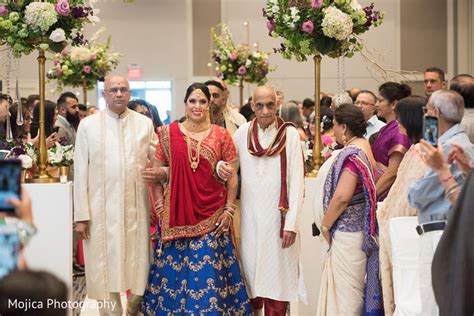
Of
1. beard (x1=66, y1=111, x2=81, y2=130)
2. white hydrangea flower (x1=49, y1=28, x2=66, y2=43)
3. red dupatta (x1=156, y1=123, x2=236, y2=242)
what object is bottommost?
red dupatta (x1=156, y1=123, x2=236, y2=242)

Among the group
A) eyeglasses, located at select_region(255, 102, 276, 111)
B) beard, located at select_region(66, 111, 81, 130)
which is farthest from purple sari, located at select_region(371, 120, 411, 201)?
beard, located at select_region(66, 111, 81, 130)

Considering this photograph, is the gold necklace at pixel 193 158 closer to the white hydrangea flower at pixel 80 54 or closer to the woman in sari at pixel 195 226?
the woman in sari at pixel 195 226

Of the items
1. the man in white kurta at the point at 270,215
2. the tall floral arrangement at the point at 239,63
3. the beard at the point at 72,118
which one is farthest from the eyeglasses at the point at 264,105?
the tall floral arrangement at the point at 239,63

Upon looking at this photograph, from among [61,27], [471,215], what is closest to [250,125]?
[61,27]

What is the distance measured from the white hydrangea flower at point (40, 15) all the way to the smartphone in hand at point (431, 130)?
2863mm

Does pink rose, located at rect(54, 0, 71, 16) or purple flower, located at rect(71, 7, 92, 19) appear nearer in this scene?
pink rose, located at rect(54, 0, 71, 16)

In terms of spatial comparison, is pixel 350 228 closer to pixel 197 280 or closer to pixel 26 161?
pixel 197 280

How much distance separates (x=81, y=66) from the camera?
11234 mm

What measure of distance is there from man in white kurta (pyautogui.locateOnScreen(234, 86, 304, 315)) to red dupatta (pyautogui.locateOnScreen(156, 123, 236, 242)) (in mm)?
258

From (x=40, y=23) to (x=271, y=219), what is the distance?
211 cm

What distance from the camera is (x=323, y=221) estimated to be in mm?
5387

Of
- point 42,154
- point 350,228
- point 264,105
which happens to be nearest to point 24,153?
point 42,154

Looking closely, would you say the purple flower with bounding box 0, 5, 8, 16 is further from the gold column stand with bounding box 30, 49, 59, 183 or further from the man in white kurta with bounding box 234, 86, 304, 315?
the man in white kurta with bounding box 234, 86, 304, 315

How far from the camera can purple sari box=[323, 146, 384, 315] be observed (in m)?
5.21
